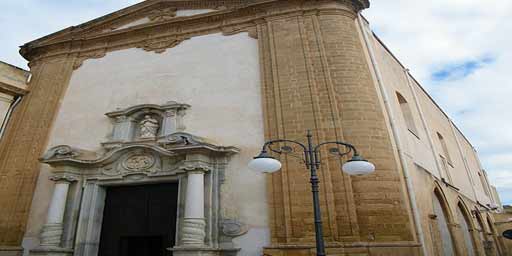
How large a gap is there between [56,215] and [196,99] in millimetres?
3624

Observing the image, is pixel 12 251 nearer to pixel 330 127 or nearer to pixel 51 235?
pixel 51 235

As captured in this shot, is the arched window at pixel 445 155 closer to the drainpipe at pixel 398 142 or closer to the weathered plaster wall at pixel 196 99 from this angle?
the drainpipe at pixel 398 142

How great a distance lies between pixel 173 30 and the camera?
30.2 feet

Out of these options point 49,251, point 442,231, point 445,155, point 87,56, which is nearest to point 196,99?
point 49,251

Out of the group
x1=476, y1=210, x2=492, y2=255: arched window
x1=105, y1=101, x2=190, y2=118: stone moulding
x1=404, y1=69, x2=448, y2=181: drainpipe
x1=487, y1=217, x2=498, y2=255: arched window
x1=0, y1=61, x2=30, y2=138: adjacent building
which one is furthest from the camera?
x1=487, y1=217, x2=498, y2=255: arched window

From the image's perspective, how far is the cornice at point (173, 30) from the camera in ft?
27.0

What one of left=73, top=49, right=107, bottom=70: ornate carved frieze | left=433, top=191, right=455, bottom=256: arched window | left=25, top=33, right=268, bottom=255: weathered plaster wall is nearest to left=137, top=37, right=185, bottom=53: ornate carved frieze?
left=25, top=33, right=268, bottom=255: weathered plaster wall

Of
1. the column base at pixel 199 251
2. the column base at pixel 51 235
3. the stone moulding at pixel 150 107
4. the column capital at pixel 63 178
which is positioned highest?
the stone moulding at pixel 150 107

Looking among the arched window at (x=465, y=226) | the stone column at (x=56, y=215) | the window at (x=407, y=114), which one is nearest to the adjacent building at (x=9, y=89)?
the stone column at (x=56, y=215)

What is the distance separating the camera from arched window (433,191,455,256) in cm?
687

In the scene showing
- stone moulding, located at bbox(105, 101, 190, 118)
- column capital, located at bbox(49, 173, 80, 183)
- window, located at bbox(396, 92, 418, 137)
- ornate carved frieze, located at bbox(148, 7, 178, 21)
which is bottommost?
column capital, located at bbox(49, 173, 80, 183)

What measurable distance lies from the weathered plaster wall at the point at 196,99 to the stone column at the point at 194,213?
0.51 metres

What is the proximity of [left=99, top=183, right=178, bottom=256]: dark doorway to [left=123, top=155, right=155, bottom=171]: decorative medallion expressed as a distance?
44 centimetres

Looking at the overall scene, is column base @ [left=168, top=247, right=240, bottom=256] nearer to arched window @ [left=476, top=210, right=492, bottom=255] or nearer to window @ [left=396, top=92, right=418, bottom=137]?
window @ [left=396, top=92, right=418, bottom=137]
